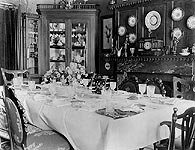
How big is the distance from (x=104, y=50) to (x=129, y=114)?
11.8ft

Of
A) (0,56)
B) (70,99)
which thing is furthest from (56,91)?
(0,56)

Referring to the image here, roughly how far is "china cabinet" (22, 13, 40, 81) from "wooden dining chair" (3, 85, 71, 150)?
3.03 m

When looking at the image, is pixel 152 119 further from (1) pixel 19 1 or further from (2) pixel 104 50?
(1) pixel 19 1

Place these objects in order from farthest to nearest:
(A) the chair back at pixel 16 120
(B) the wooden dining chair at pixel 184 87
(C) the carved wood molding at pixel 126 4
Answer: (C) the carved wood molding at pixel 126 4 → (B) the wooden dining chair at pixel 184 87 → (A) the chair back at pixel 16 120

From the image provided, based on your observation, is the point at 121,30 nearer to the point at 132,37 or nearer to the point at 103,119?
the point at 132,37

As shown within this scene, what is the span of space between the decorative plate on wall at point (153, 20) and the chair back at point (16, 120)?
Answer: 288 cm

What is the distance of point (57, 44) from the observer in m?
5.16

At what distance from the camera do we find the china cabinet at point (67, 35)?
5062 mm

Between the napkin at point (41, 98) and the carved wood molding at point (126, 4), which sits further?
the carved wood molding at point (126, 4)

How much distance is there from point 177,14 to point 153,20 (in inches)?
16.9

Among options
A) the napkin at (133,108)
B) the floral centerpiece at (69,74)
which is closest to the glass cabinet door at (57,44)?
the floral centerpiece at (69,74)

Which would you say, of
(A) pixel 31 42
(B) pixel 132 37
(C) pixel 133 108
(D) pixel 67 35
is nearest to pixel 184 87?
(C) pixel 133 108

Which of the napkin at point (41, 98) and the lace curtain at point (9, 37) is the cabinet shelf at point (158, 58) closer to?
the lace curtain at point (9, 37)

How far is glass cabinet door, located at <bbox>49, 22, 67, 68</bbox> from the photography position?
→ 202 inches
